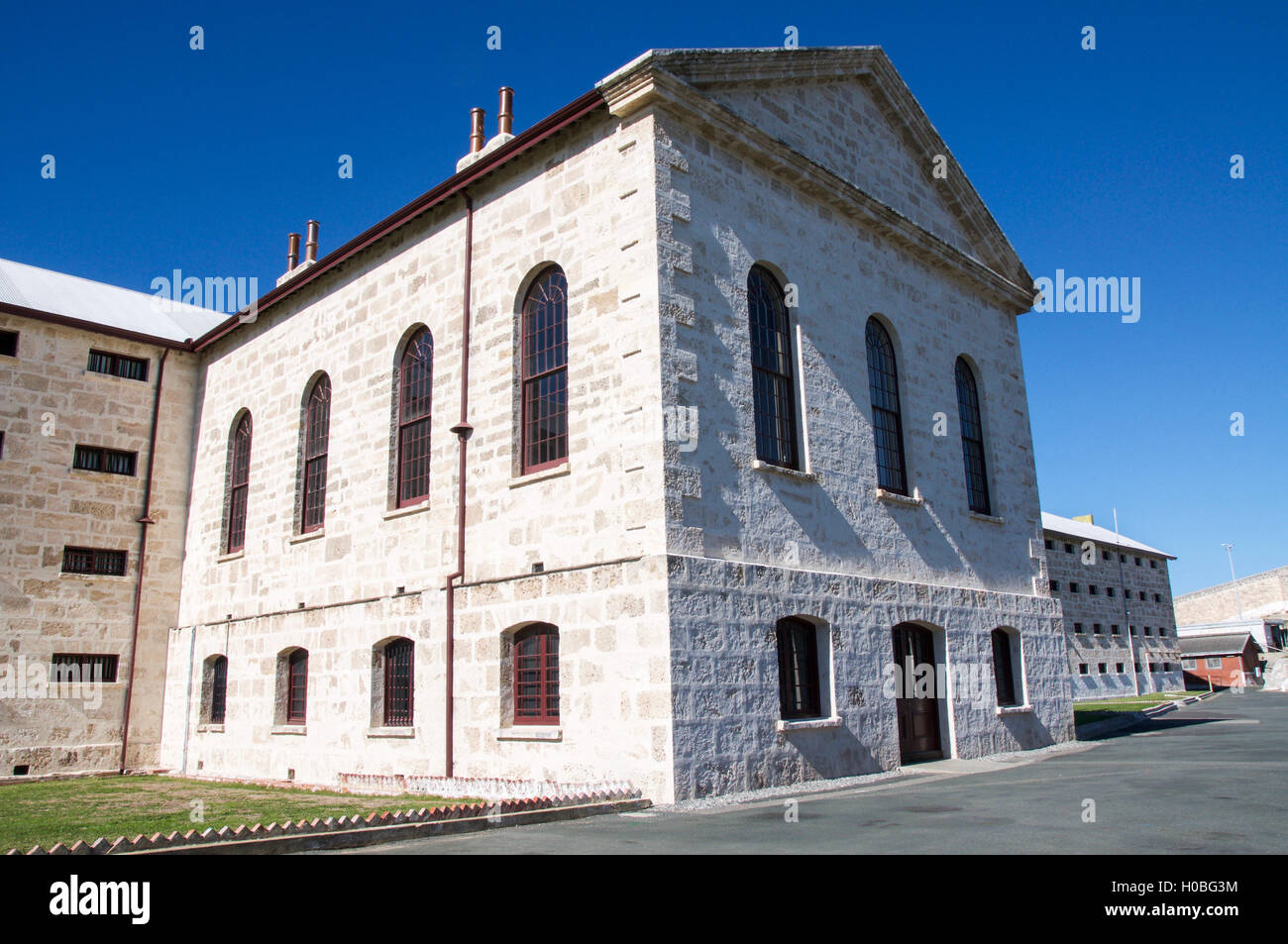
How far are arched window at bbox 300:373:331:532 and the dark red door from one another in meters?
11.1

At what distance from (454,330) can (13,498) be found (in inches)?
432

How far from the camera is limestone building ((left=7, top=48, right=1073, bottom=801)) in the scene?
12.4 metres

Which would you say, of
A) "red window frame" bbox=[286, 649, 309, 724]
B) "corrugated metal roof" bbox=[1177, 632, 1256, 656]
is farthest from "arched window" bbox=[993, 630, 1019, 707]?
"corrugated metal roof" bbox=[1177, 632, 1256, 656]

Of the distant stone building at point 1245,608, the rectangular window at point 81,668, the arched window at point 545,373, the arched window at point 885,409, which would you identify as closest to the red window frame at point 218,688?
the rectangular window at point 81,668

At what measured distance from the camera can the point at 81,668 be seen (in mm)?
20031

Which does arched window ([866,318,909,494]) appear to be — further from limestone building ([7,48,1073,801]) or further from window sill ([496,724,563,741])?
window sill ([496,724,563,741])

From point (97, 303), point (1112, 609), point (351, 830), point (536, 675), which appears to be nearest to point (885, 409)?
point (536, 675)

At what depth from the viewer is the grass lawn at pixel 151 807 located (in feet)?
33.3

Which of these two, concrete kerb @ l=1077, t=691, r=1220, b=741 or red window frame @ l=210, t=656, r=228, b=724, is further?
concrete kerb @ l=1077, t=691, r=1220, b=741

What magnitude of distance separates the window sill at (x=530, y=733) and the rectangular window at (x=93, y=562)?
1241 cm

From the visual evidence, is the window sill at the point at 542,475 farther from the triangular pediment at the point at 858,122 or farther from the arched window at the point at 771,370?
the triangular pediment at the point at 858,122

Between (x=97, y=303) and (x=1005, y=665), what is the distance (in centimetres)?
2248

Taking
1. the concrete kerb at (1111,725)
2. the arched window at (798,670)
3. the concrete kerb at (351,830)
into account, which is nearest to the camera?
the concrete kerb at (351,830)
